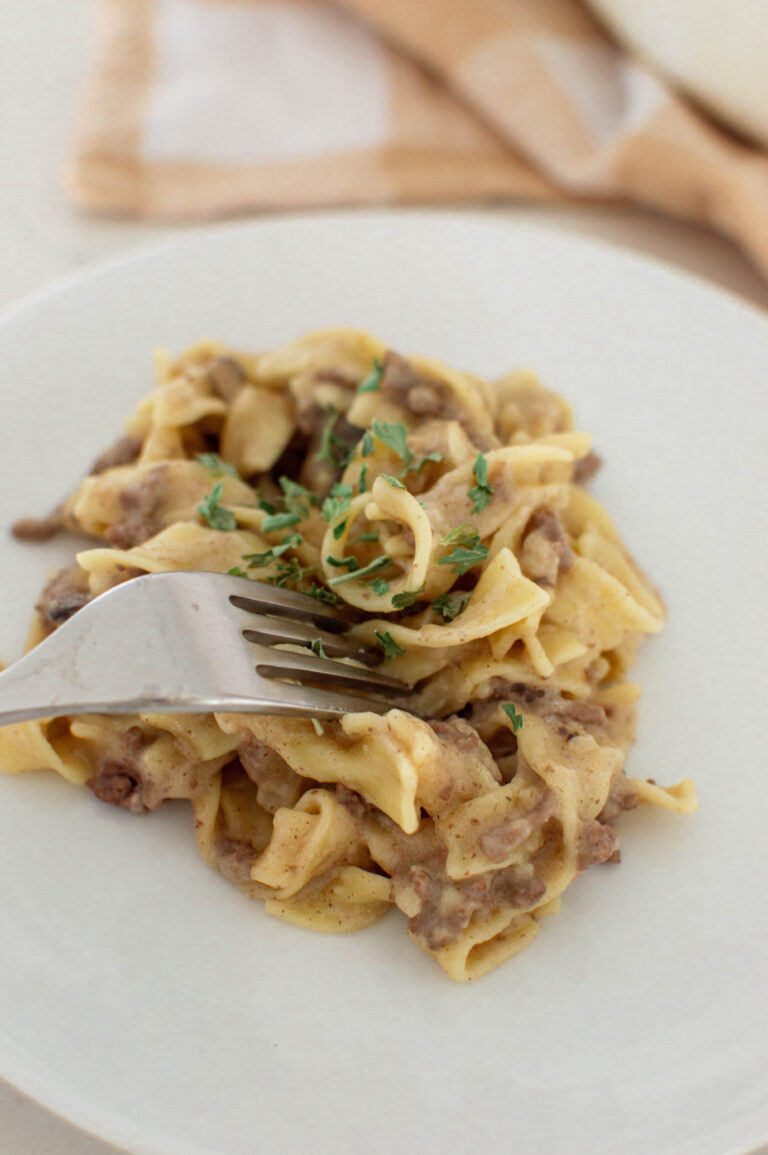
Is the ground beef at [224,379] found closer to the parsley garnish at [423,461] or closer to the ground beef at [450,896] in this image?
the parsley garnish at [423,461]

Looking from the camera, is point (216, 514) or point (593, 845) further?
point (216, 514)

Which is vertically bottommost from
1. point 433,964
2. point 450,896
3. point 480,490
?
point 433,964

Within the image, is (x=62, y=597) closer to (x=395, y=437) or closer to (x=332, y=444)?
(x=332, y=444)

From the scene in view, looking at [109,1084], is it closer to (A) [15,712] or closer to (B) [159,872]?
(B) [159,872]

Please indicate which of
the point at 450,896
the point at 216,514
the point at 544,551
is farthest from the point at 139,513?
the point at 450,896

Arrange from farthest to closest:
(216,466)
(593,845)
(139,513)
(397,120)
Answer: (397,120) < (216,466) < (139,513) < (593,845)

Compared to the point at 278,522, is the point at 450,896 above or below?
below

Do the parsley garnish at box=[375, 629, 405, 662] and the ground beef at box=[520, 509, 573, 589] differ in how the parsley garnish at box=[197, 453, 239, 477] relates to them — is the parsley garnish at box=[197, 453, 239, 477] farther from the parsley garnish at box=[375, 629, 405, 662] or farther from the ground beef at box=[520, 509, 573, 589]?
the ground beef at box=[520, 509, 573, 589]

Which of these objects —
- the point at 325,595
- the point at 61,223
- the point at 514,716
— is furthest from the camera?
the point at 61,223
